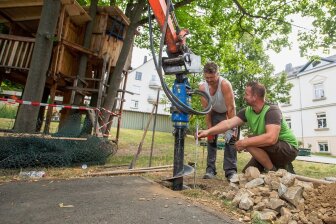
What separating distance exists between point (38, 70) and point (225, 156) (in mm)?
4960

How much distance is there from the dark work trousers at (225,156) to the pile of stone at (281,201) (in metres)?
0.99

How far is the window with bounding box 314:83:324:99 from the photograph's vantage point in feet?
88.2

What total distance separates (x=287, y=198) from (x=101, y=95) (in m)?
7.82

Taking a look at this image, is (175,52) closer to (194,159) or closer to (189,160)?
(189,160)

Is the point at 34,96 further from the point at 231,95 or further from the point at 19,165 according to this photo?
the point at 231,95

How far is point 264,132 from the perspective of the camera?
3.75 m

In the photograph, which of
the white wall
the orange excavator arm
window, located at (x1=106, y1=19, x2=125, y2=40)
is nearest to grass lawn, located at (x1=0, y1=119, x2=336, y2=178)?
the orange excavator arm

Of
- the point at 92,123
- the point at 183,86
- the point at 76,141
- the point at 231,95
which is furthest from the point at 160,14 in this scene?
the point at 92,123

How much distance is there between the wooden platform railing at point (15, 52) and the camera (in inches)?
320

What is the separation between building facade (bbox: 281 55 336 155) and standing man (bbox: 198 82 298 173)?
81.2 ft

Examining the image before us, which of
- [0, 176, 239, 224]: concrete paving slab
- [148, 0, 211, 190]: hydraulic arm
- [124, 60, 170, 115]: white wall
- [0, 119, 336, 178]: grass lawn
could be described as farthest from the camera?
[124, 60, 170, 115]: white wall

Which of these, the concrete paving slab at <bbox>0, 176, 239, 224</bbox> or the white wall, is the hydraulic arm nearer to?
the concrete paving slab at <bbox>0, 176, 239, 224</bbox>

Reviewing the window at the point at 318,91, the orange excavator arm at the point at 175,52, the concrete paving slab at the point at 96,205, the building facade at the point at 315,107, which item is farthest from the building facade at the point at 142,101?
the concrete paving slab at the point at 96,205

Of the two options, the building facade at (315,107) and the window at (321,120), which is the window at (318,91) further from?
the window at (321,120)
